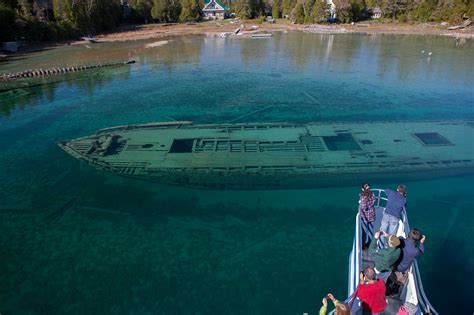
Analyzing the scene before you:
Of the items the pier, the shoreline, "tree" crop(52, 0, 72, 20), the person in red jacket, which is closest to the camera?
the person in red jacket

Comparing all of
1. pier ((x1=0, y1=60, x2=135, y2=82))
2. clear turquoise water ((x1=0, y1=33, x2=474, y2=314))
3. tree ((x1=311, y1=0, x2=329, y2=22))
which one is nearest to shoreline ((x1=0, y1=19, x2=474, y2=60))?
tree ((x1=311, y1=0, x2=329, y2=22))

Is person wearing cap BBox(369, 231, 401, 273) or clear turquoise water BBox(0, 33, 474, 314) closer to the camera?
person wearing cap BBox(369, 231, 401, 273)

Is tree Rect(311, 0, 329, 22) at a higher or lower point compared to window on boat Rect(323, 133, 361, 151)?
higher

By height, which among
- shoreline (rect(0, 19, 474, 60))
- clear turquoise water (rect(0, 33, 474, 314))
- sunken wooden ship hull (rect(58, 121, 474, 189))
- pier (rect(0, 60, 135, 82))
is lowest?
clear turquoise water (rect(0, 33, 474, 314))

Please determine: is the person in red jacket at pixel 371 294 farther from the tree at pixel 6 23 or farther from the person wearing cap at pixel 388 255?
the tree at pixel 6 23

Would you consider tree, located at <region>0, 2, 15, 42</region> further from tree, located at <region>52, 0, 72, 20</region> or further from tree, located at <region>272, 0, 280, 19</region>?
tree, located at <region>272, 0, 280, 19</region>

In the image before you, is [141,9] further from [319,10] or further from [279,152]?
[279,152]
